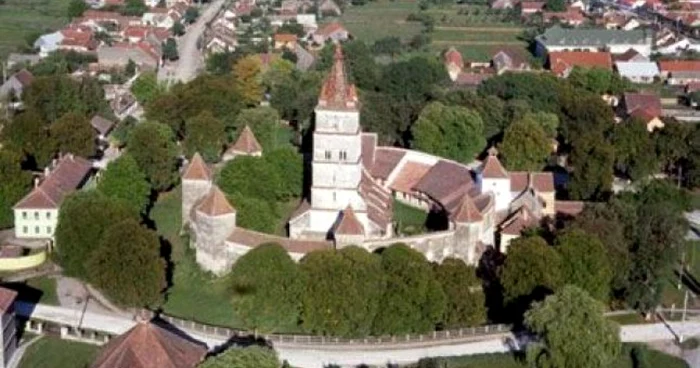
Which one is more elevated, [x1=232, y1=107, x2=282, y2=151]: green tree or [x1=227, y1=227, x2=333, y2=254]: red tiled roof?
[x1=227, y1=227, x2=333, y2=254]: red tiled roof

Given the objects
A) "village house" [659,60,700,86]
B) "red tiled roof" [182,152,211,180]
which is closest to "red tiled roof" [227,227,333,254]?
"red tiled roof" [182,152,211,180]

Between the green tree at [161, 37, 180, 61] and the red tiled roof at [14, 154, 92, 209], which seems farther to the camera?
the green tree at [161, 37, 180, 61]

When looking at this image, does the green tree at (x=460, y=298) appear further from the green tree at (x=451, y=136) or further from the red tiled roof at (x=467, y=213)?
the green tree at (x=451, y=136)

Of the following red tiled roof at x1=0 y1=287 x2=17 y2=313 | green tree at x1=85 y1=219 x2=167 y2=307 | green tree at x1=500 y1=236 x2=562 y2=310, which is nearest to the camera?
red tiled roof at x1=0 y1=287 x2=17 y2=313

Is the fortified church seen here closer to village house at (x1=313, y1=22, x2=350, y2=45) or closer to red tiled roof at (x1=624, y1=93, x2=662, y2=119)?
red tiled roof at (x1=624, y1=93, x2=662, y2=119)

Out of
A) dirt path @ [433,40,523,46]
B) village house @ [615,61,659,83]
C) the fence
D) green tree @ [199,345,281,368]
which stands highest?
green tree @ [199,345,281,368]

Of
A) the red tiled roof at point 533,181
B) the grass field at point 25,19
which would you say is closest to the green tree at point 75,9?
the grass field at point 25,19

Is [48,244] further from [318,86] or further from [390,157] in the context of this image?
[318,86]
